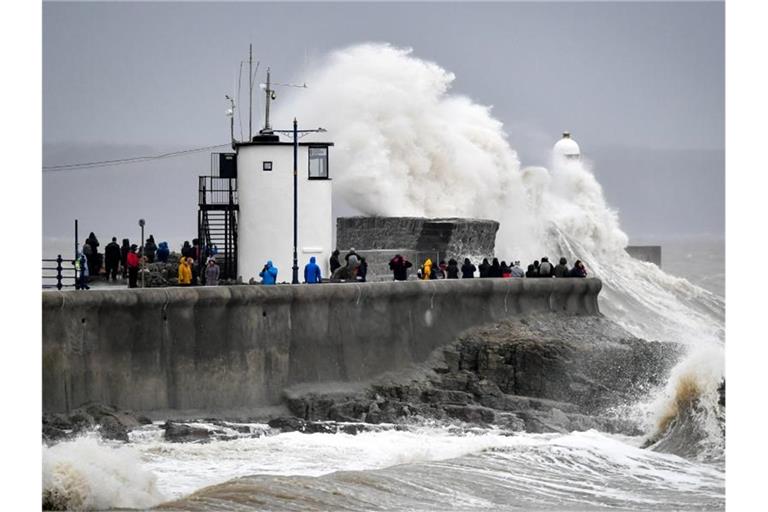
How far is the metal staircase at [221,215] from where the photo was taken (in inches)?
976

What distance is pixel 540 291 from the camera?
2512cm

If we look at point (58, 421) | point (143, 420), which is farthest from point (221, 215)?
point (58, 421)

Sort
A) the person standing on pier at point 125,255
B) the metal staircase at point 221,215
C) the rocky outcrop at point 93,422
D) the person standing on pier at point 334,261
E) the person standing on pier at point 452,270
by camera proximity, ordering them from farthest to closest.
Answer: the person standing on pier at point 452,270 < the metal staircase at point 221,215 < the person standing on pier at point 334,261 < the person standing on pier at point 125,255 < the rocky outcrop at point 93,422

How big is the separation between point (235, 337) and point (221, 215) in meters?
5.19

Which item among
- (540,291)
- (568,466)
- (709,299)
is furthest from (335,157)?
(568,466)

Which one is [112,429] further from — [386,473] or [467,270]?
[467,270]

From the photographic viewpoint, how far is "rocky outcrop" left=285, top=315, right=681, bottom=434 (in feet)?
68.8

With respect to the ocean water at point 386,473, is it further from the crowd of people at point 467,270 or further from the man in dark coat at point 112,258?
the man in dark coat at point 112,258

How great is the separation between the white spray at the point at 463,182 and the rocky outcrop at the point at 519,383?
14.1ft

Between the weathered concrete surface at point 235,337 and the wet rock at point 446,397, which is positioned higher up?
the weathered concrete surface at point 235,337

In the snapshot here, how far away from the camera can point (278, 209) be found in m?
24.0

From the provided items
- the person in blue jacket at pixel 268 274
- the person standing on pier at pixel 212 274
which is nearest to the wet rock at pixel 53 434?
the person standing on pier at pixel 212 274
